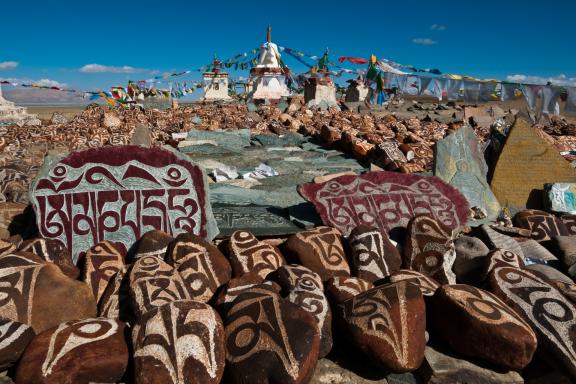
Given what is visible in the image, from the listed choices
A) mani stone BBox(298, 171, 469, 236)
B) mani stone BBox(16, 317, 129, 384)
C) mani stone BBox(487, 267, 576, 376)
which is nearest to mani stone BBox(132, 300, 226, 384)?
mani stone BBox(16, 317, 129, 384)

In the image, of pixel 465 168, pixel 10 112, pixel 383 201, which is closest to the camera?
pixel 383 201

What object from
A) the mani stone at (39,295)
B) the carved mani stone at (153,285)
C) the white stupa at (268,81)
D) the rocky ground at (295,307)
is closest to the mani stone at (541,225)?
the rocky ground at (295,307)

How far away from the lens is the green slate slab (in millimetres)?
3615

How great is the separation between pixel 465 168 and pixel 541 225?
120cm

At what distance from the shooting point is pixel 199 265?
8.86ft

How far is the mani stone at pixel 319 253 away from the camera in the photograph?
286 cm

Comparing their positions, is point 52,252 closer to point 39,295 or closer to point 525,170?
point 39,295

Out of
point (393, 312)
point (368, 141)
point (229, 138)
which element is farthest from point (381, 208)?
point (229, 138)

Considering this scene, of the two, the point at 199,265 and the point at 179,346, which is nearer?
the point at 179,346

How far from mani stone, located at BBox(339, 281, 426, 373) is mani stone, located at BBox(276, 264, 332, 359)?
0.31ft

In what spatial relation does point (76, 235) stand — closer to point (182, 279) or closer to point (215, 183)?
point (182, 279)

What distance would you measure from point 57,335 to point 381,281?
1910 mm

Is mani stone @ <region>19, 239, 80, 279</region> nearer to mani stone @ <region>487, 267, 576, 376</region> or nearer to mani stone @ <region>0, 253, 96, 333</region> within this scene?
mani stone @ <region>0, 253, 96, 333</region>

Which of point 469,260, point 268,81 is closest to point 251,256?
point 469,260
